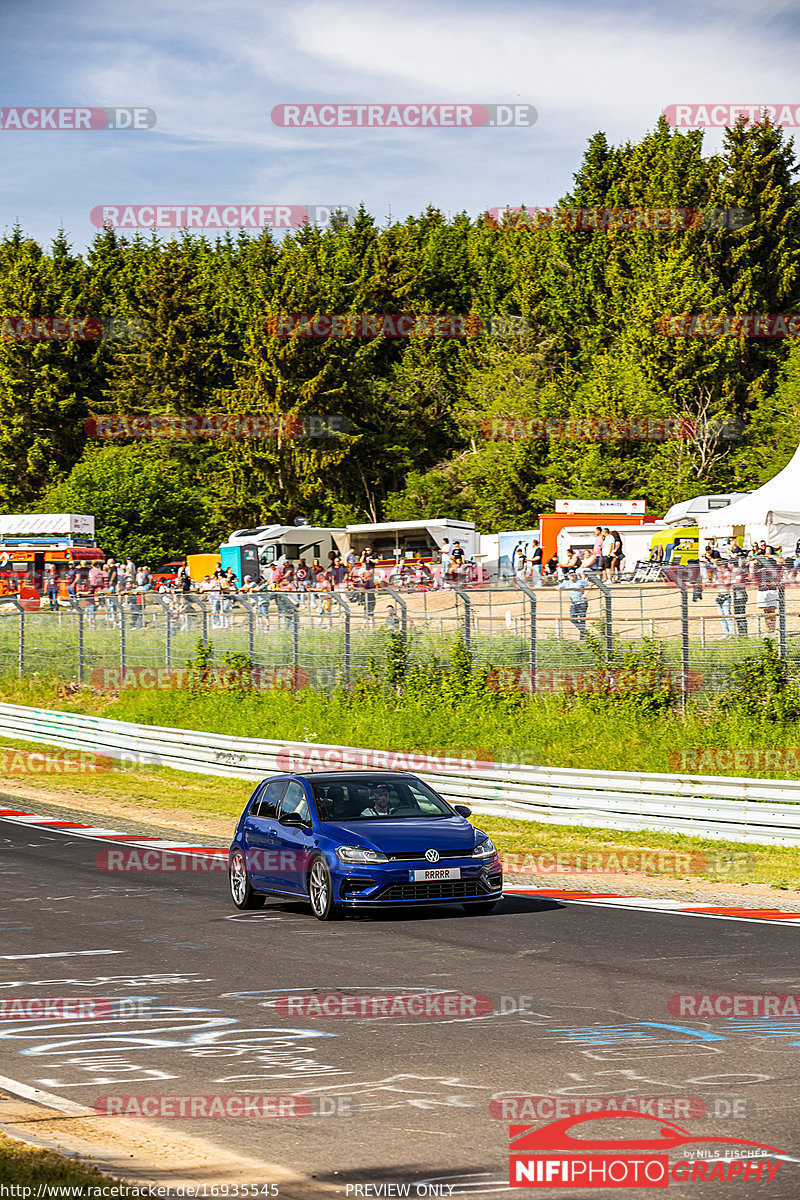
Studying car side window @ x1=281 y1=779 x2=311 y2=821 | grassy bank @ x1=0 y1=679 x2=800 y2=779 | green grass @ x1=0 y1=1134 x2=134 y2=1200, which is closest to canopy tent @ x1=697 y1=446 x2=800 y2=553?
grassy bank @ x1=0 y1=679 x2=800 y2=779

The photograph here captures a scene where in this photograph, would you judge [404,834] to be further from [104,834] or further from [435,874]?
[104,834]

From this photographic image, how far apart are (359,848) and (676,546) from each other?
30.7 m

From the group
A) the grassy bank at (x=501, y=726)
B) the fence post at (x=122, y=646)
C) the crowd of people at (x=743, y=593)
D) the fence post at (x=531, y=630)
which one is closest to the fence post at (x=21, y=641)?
the fence post at (x=122, y=646)

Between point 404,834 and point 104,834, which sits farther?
point 104,834

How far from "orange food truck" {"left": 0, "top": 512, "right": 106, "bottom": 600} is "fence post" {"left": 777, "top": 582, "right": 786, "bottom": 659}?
37822 mm

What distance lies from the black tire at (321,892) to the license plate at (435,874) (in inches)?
30.1

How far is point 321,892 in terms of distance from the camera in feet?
45.8

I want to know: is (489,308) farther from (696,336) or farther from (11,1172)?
(11,1172)

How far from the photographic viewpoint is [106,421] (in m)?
90.2

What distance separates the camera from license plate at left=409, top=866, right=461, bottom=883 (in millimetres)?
13562

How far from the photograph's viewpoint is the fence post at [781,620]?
21.6m

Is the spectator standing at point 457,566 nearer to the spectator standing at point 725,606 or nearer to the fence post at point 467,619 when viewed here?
the fence post at point 467,619

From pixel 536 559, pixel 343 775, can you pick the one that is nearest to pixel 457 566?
pixel 536 559

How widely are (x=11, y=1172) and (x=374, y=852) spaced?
7856 millimetres
